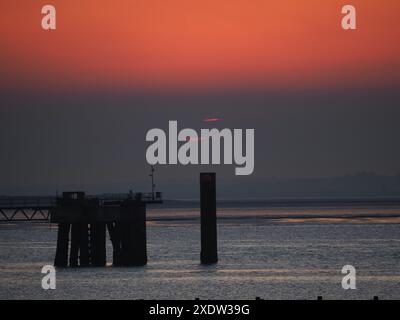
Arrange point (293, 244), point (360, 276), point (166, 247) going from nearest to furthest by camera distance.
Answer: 1. point (360, 276)
2. point (166, 247)
3. point (293, 244)

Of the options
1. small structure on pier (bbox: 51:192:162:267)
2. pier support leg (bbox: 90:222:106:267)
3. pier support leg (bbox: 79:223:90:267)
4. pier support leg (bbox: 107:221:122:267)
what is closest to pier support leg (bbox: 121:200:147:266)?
small structure on pier (bbox: 51:192:162:267)

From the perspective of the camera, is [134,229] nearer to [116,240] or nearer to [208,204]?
[116,240]

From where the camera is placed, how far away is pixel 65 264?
66.9 metres

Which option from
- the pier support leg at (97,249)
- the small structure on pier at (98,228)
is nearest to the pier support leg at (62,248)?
the small structure on pier at (98,228)

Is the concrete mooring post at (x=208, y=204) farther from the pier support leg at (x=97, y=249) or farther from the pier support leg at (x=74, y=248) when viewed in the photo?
the pier support leg at (x=74, y=248)

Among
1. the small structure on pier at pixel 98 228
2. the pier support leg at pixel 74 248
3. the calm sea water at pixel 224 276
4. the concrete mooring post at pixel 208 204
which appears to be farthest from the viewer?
the pier support leg at pixel 74 248

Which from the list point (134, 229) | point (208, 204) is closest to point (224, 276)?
point (208, 204)

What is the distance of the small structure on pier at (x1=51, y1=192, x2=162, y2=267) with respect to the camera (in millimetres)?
64375

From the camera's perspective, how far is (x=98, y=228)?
214 ft

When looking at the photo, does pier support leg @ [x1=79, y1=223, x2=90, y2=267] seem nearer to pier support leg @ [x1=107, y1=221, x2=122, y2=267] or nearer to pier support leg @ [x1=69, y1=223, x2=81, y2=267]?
pier support leg @ [x1=69, y1=223, x2=81, y2=267]

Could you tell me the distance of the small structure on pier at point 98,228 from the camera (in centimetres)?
6438
